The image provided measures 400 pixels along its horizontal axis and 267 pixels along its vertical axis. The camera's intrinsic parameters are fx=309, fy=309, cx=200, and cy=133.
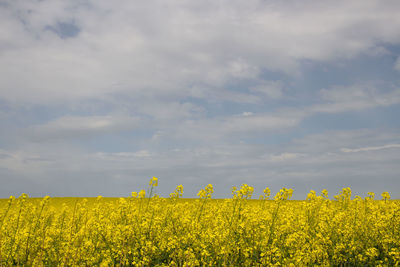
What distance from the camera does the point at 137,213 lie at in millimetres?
8523

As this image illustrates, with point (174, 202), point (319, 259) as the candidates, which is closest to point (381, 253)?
point (319, 259)

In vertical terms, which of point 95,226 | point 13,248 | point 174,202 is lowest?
point 13,248

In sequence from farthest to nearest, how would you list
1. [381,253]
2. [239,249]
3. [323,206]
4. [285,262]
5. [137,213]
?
1. [323,206]
2. [137,213]
3. [381,253]
4. [239,249]
5. [285,262]

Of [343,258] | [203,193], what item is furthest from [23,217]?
[343,258]

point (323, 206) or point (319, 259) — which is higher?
point (323, 206)

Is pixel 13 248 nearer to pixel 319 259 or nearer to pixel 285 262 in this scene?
pixel 285 262

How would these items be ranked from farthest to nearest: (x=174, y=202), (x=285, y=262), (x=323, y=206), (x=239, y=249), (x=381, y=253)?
(x=323, y=206) < (x=174, y=202) < (x=381, y=253) < (x=239, y=249) < (x=285, y=262)

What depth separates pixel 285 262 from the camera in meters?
6.21

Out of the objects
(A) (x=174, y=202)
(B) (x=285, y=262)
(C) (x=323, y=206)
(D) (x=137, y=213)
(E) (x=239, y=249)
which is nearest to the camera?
(B) (x=285, y=262)

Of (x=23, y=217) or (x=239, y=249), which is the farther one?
(x=23, y=217)

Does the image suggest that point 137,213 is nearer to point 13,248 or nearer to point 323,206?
point 13,248

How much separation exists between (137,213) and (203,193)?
1.90 m

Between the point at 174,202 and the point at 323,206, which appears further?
the point at 323,206

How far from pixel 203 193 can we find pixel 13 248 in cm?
507
